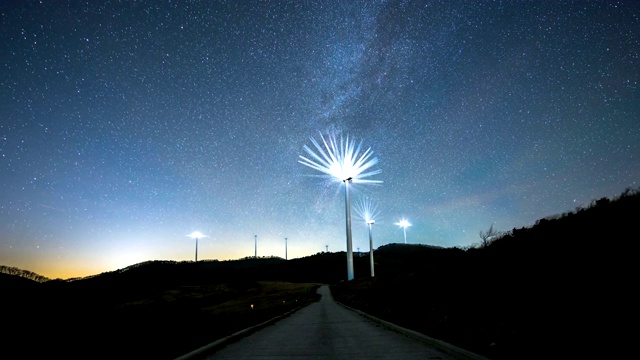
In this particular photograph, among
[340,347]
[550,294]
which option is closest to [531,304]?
[550,294]

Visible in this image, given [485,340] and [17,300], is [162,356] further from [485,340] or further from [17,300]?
[17,300]

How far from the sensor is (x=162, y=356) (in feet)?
27.7

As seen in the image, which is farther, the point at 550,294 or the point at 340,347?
the point at 340,347

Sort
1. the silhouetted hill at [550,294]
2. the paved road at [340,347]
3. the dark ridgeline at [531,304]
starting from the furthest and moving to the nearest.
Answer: the paved road at [340,347]
the dark ridgeline at [531,304]
the silhouetted hill at [550,294]

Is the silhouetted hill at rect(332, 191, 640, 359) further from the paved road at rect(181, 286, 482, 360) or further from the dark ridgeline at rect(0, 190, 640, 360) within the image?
the paved road at rect(181, 286, 482, 360)

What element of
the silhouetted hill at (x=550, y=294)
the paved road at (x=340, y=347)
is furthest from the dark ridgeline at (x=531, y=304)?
the paved road at (x=340, y=347)

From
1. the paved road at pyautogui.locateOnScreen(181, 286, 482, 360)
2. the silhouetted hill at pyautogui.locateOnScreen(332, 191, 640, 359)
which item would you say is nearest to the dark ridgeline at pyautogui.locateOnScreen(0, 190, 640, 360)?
the silhouetted hill at pyautogui.locateOnScreen(332, 191, 640, 359)

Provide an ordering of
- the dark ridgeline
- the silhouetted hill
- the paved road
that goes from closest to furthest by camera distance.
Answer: the silhouetted hill
the dark ridgeline
the paved road

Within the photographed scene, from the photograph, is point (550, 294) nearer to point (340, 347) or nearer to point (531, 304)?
point (531, 304)

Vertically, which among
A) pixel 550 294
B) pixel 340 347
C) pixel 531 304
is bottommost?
pixel 340 347

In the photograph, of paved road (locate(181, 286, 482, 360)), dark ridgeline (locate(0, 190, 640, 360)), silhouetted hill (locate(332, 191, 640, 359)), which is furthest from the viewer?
paved road (locate(181, 286, 482, 360))

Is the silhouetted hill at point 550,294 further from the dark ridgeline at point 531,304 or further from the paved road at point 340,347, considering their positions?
the paved road at point 340,347

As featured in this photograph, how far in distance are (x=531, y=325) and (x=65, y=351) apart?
11183 millimetres

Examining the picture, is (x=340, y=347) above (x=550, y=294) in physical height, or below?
below
